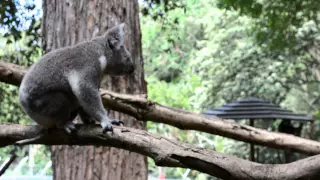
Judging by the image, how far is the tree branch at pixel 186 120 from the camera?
264cm

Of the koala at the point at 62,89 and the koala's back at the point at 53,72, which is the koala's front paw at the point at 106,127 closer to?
the koala at the point at 62,89

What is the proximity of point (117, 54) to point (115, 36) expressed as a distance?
138 mm

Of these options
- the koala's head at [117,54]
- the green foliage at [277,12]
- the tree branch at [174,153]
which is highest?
the green foliage at [277,12]

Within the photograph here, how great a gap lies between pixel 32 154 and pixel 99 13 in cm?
748

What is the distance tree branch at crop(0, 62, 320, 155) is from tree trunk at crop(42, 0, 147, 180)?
0.90 ft

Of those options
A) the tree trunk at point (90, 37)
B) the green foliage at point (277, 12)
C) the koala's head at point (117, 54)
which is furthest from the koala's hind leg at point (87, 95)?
the green foliage at point (277, 12)

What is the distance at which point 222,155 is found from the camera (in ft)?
4.91

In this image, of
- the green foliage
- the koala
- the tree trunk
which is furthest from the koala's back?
the green foliage

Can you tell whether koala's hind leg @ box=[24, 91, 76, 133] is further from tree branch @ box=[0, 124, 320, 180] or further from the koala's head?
the koala's head

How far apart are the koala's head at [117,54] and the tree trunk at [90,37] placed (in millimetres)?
416

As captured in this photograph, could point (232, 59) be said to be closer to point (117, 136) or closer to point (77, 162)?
point (77, 162)

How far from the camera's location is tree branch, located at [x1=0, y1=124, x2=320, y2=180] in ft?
4.41

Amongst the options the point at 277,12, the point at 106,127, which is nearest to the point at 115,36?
Result: the point at 106,127

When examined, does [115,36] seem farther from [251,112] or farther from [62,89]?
[251,112]
